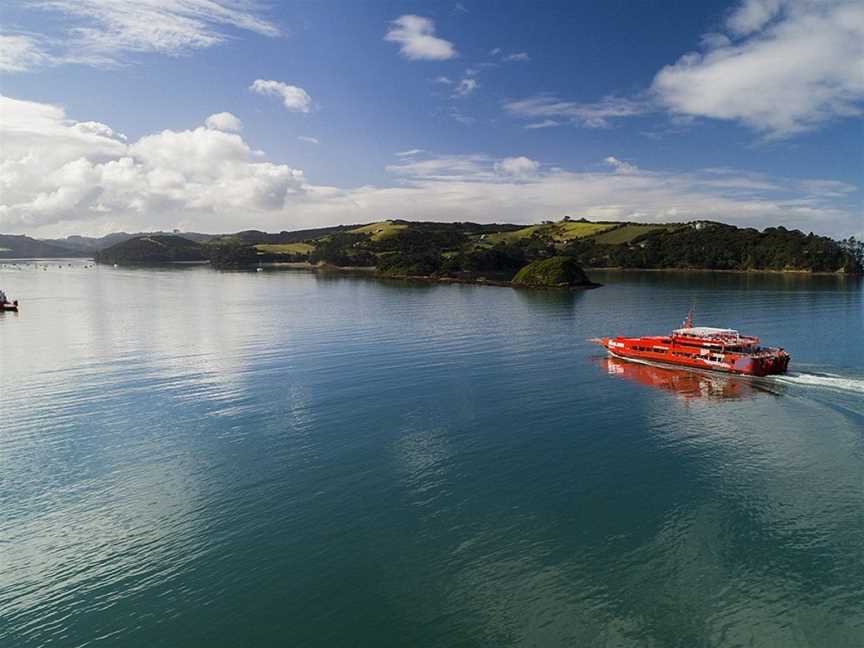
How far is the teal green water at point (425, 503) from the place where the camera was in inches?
987

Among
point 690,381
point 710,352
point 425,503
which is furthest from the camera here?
point 710,352

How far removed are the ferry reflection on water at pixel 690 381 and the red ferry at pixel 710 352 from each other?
118 centimetres

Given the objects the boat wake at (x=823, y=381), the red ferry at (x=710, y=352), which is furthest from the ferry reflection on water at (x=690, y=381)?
the boat wake at (x=823, y=381)

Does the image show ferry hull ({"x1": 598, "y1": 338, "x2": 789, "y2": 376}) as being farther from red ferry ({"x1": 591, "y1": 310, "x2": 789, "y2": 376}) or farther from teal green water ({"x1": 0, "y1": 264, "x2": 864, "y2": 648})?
teal green water ({"x1": 0, "y1": 264, "x2": 864, "y2": 648})

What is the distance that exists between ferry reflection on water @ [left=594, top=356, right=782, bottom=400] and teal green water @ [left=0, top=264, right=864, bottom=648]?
46 cm

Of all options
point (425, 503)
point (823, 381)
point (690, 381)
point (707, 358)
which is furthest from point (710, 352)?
point (425, 503)

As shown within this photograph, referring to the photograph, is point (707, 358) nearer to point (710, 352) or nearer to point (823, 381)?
point (710, 352)

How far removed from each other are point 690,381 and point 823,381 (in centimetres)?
1411

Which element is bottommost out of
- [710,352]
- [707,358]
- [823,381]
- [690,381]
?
[690,381]

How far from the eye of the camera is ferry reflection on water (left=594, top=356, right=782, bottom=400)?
6262 centimetres

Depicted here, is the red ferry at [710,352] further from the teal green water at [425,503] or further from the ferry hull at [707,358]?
the teal green water at [425,503]

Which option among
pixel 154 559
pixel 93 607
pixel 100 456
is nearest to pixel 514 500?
pixel 154 559

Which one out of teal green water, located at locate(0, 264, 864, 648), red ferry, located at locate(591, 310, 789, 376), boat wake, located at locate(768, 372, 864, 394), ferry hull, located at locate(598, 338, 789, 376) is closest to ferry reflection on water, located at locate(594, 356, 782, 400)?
teal green water, located at locate(0, 264, 864, 648)

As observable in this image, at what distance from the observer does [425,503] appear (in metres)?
35.0
